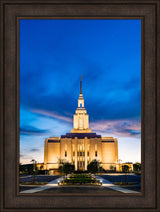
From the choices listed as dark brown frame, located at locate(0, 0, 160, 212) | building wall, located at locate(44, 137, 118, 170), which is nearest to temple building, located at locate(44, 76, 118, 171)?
building wall, located at locate(44, 137, 118, 170)

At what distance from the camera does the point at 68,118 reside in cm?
7875

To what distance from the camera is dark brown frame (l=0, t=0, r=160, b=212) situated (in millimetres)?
7766

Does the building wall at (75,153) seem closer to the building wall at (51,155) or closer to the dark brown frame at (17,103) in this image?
A: the building wall at (51,155)

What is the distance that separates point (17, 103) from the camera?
7.96 meters

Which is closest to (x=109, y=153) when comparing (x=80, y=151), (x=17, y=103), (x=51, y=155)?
(x=80, y=151)

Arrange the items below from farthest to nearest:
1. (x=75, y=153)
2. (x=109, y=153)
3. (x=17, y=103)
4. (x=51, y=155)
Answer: (x=109, y=153)
(x=51, y=155)
(x=75, y=153)
(x=17, y=103)

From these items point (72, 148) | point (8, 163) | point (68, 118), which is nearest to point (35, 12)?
point (8, 163)

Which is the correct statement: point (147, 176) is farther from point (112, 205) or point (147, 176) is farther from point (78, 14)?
point (78, 14)

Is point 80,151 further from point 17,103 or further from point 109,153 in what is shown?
point 17,103

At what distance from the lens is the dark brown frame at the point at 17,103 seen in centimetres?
777

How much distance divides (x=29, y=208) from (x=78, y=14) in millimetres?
6063

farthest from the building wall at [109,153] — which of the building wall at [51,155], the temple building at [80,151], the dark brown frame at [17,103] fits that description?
the dark brown frame at [17,103]

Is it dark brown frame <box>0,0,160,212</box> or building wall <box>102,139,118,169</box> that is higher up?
dark brown frame <box>0,0,160,212</box>

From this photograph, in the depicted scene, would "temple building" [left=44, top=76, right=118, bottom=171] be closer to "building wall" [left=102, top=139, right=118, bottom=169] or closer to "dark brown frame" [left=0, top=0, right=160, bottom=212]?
"building wall" [left=102, top=139, right=118, bottom=169]
